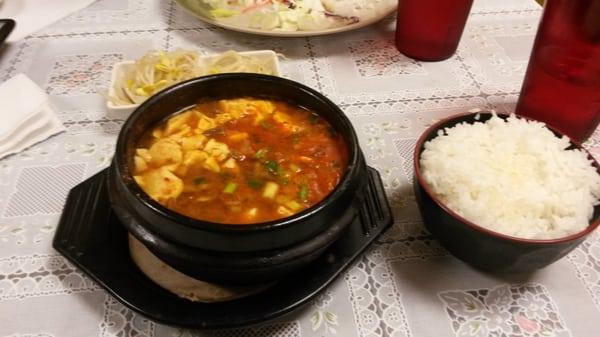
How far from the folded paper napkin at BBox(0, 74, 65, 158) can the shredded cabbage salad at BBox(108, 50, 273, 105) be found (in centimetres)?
23

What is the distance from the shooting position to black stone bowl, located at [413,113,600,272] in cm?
116

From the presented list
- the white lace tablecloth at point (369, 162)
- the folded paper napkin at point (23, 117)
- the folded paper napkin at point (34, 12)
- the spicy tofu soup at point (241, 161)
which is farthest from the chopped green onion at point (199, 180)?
the folded paper napkin at point (34, 12)

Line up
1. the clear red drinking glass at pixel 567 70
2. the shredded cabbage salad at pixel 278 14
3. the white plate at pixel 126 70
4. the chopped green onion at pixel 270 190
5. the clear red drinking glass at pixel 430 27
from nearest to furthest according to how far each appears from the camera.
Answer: the chopped green onion at pixel 270 190 → the clear red drinking glass at pixel 567 70 → the white plate at pixel 126 70 → the clear red drinking glass at pixel 430 27 → the shredded cabbage salad at pixel 278 14

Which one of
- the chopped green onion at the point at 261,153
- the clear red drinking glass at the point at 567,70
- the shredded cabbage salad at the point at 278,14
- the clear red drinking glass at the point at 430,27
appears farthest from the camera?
the shredded cabbage salad at the point at 278,14

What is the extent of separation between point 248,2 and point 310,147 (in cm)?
123

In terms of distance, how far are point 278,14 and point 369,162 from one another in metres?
0.91

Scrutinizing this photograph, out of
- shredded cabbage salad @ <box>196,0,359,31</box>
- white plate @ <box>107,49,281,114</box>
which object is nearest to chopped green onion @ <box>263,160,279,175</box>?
white plate @ <box>107,49,281,114</box>

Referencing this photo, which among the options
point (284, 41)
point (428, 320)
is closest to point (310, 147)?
point (428, 320)

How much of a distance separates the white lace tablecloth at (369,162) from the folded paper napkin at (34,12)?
7cm

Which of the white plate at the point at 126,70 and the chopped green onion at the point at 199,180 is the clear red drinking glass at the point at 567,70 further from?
the chopped green onion at the point at 199,180

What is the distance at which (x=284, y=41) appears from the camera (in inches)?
91.8

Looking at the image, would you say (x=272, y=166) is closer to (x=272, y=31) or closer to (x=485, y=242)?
(x=485, y=242)

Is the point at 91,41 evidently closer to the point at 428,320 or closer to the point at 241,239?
the point at 241,239

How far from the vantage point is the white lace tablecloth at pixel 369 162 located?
1259 mm
